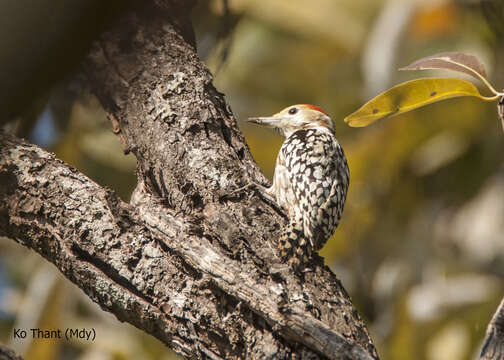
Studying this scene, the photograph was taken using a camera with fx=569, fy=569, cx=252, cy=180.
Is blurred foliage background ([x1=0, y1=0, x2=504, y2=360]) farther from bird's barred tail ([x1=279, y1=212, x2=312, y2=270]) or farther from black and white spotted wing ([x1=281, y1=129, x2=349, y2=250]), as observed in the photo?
bird's barred tail ([x1=279, y1=212, x2=312, y2=270])

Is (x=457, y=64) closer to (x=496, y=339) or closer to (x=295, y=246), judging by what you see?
(x=295, y=246)

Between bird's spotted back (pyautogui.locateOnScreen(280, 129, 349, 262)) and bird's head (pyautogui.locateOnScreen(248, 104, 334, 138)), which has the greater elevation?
bird's head (pyautogui.locateOnScreen(248, 104, 334, 138))

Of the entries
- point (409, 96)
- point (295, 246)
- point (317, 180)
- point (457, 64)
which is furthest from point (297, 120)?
point (295, 246)

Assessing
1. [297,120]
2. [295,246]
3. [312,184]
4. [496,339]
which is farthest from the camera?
[297,120]

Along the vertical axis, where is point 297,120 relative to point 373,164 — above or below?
below

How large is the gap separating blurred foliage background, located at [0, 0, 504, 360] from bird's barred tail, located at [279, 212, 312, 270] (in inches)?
65.9

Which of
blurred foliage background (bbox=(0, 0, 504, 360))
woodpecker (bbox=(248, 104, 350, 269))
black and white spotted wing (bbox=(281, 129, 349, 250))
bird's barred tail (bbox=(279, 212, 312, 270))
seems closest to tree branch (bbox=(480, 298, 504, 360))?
bird's barred tail (bbox=(279, 212, 312, 270))

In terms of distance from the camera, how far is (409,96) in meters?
2.81

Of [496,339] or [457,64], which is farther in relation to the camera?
[457,64]

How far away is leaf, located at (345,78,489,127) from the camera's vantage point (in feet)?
8.95

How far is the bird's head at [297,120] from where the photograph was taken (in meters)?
4.65

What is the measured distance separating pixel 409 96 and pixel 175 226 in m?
1.31

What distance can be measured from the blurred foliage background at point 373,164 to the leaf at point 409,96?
65.6 inches

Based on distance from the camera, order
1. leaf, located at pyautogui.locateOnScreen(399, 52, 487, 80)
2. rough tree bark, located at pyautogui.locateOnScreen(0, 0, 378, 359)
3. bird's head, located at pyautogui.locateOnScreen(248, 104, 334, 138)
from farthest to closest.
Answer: bird's head, located at pyautogui.locateOnScreen(248, 104, 334, 138)
leaf, located at pyautogui.locateOnScreen(399, 52, 487, 80)
rough tree bark, located at pyautogui.locateOnScreen(0, 0, 378, 359)
